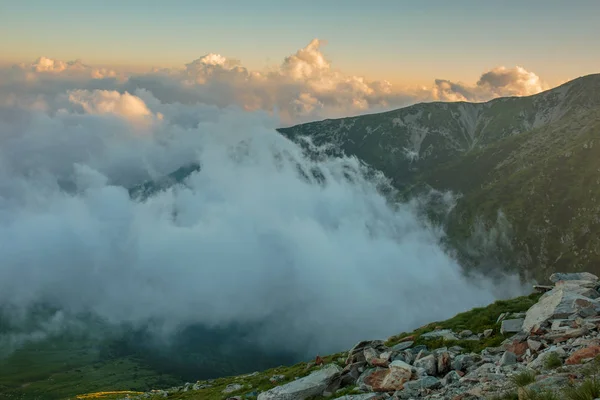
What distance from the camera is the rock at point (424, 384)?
26.1 m

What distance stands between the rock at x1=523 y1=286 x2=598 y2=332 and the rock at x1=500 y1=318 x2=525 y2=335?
95cm

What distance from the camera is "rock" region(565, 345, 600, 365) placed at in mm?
21844

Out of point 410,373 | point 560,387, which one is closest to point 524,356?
point 410,373

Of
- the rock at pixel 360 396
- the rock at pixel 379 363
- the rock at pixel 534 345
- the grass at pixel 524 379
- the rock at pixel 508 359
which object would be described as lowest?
the rock at pixel 379 363

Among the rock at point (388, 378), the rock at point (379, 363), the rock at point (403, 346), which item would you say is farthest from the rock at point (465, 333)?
the rock at point (388, 378)

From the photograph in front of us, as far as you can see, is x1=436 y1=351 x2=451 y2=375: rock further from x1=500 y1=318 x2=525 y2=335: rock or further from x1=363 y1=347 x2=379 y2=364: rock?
x1=500 y1=318 x2=525 y2=335: rock

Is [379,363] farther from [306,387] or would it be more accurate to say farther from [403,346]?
[306,387]

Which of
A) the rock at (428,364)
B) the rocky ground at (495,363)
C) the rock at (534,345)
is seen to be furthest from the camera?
the rock at (428,364)

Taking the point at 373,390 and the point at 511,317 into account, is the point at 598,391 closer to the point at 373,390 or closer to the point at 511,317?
the point at 373,390

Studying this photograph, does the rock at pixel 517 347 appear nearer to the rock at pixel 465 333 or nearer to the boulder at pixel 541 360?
the boulder at pixel 541 360

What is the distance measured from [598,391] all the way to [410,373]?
15779mm

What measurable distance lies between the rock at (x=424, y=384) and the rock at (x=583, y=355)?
785cm

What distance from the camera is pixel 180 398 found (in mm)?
79062

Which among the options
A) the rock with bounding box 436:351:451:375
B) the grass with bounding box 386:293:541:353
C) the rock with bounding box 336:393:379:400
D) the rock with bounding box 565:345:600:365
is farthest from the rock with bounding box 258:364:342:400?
the rock with bounding box 565:345:600:365
